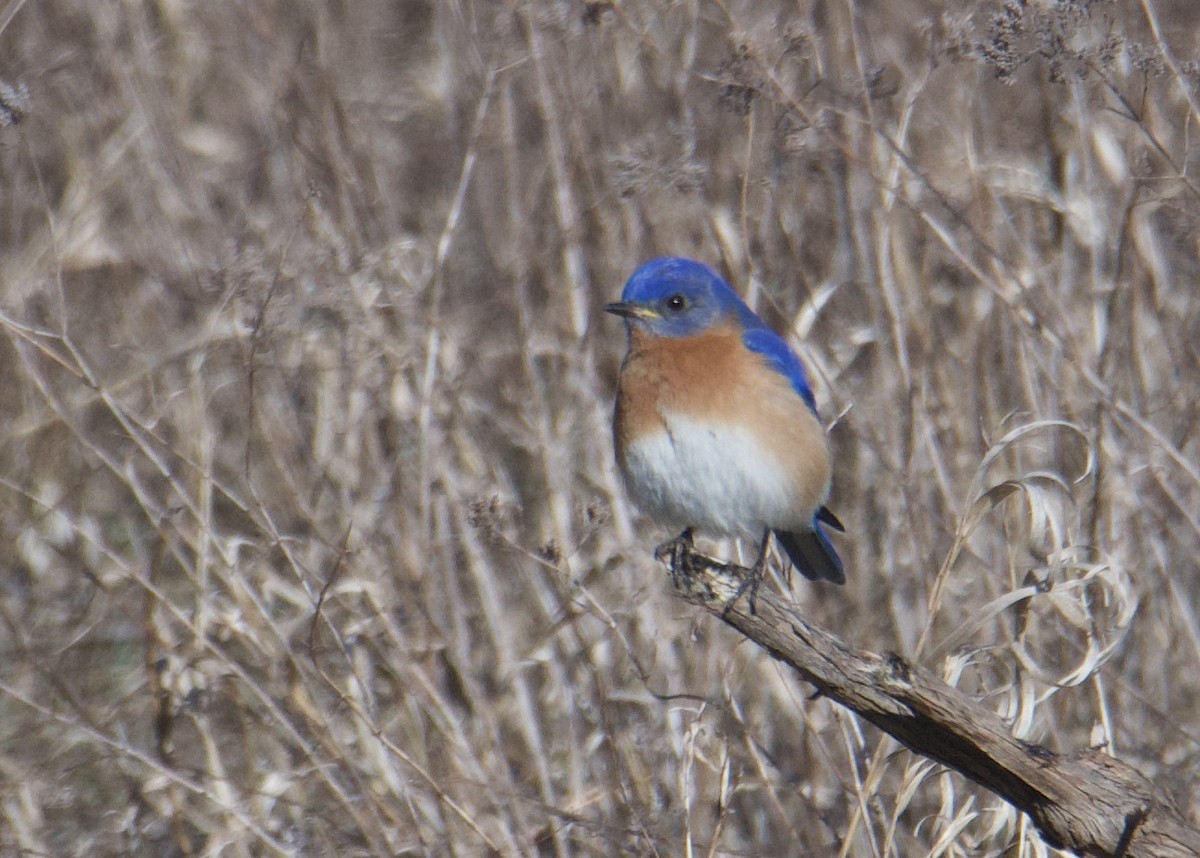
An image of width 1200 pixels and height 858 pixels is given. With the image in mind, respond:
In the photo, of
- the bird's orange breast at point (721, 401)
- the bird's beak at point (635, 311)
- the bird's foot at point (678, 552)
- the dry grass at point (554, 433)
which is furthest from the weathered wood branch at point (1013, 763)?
the bird's beak at point (635, 311)

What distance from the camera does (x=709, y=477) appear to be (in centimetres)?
401

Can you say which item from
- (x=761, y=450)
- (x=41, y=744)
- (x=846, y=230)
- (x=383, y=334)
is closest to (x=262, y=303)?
(x=383, y=334)

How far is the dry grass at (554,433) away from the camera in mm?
4086

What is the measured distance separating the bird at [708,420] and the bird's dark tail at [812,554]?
0.11m

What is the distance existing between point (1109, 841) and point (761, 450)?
1737mm

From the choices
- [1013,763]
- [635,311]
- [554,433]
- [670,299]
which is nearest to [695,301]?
[670,299]

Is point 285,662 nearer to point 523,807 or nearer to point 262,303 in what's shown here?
point 523,807

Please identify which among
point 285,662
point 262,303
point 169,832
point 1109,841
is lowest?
point 169,832

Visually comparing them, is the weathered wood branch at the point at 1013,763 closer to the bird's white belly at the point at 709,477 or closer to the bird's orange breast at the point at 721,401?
the bird's white belly at the point at 709,477

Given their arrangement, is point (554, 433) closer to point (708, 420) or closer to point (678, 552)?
point (678, 552)

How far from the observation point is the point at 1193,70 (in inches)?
132

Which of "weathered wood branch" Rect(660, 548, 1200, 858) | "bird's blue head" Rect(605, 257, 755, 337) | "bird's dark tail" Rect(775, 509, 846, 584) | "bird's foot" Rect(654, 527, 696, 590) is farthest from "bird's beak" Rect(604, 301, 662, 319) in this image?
"weathered wood branch" Rect(660, 548, 1200, 858)

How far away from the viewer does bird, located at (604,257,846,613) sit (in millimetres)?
4031

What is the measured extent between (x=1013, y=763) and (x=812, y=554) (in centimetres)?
201
